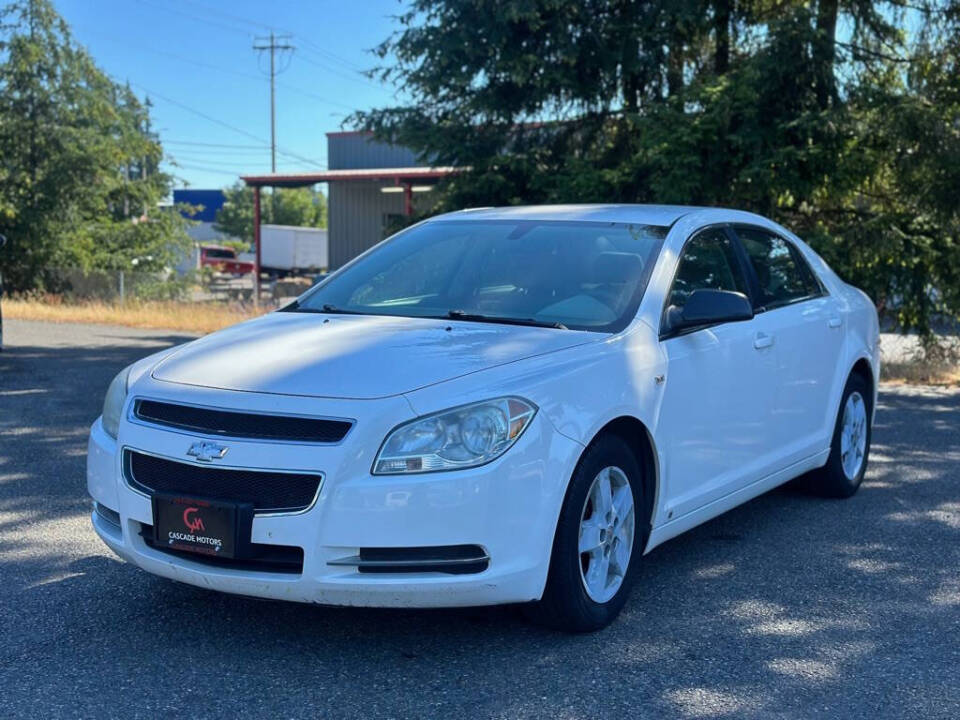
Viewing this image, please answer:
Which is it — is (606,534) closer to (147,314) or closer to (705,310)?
(705,310)

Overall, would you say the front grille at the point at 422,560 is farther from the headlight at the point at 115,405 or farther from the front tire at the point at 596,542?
the headlight at the point at 115,405

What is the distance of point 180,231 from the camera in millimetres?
31094

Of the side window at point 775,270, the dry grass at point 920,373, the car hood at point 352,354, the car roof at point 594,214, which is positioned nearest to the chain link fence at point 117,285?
the dry grass at point 920,373

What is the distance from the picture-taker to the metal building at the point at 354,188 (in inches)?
1337

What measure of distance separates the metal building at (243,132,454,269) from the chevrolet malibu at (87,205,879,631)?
93.7 ft

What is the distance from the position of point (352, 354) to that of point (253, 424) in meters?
0.52

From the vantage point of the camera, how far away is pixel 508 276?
16.4 ft

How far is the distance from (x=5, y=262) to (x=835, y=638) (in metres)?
27.2

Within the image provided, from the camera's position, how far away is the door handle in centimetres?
529

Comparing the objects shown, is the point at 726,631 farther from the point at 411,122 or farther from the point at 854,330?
the point at 411,122

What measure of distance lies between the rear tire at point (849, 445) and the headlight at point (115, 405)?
12.9 ft

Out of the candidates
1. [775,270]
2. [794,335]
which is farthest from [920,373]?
[794,335]

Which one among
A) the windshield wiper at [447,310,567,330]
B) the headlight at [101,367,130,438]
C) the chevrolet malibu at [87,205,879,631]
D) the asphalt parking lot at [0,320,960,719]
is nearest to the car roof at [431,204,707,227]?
the chevrolet malibu at [87,205,879,631]

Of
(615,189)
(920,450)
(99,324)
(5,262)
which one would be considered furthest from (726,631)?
(5,262)
